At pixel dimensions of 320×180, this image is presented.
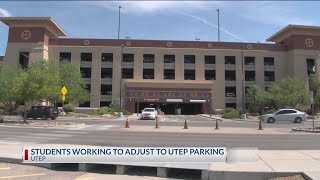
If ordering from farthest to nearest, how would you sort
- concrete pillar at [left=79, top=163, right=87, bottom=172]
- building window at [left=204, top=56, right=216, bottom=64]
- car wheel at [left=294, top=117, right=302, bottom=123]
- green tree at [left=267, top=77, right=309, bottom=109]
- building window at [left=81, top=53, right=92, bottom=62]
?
building window at [left=204, top=56, right=216, bottom=64] < building window at [left=81, top=53, right=92, bottom=62] < green tree at [left=267, top=77, right=309, bottom=109] < car wheel at [left=294, top=117, right=302, bottom=123] < concrete pillar at [left=79, top=163, right=87, bottom=172]

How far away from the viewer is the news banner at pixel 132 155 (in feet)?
36.1

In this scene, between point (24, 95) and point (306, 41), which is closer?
point (24, 95)

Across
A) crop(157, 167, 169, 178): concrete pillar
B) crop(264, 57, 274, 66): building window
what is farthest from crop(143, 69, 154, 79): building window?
crop(157, 167, 169, 178): concrete pillar

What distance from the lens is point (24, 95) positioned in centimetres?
3675

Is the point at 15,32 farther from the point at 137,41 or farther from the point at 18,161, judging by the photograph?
the point at 18,161

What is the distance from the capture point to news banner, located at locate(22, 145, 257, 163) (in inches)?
433

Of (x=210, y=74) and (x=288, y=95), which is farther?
(x=210, y=74)

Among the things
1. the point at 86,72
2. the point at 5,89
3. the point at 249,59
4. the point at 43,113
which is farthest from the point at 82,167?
the point at 249,59

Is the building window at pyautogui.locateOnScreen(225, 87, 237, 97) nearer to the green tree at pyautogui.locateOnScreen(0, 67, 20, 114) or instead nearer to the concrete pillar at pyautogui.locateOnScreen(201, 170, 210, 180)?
the green tree at pyautogui.locateOnScreen(0, 67, 20, 114)

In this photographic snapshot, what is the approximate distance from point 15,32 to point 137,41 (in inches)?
898

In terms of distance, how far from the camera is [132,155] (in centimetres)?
1117

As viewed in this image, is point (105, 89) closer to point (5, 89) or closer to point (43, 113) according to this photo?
point (5, 89)

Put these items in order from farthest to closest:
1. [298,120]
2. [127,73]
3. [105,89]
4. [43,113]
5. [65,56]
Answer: [127,73]
[105,89]
[65,56]
[43,113]
[298,120]

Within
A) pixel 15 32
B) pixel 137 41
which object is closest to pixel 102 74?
pixel 137 41
